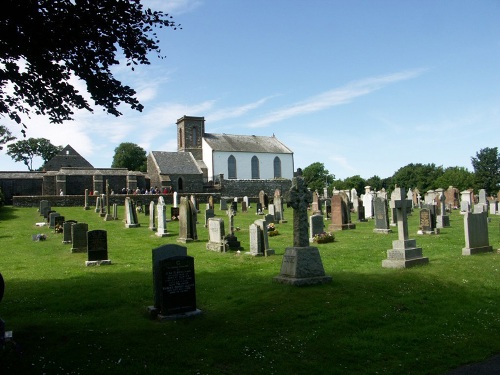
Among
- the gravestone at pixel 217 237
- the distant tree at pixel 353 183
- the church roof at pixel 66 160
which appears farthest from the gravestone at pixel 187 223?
the distant tree at pixel 353 183

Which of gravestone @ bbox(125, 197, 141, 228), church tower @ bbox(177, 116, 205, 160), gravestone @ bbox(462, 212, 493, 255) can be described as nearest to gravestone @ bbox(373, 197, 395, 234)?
gravestone @ bbox(462, 212, 493, 255)

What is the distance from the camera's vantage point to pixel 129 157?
283ft

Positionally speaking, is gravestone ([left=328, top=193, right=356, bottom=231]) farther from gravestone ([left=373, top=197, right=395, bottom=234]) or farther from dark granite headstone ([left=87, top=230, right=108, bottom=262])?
dark granite headstone ([left=87, top=230, right=108, bottom=262])

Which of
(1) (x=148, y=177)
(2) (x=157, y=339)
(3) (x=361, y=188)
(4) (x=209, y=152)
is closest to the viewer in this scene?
(2) (x=157, y=339)

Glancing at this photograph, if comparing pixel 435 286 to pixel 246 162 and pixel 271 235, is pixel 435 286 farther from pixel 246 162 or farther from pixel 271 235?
pixel 246 162

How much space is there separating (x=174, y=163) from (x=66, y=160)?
46.5 ft

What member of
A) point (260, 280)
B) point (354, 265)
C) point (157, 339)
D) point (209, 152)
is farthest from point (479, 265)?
point (209, 152)

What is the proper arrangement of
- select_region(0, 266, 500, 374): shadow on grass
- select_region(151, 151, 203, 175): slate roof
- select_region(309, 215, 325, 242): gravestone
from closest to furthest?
1. select_region(0, 266, 500, 374): shadow on grass
2. select_region(309, 215, 325, 242): gravestone
3. select_region(151, 151, 203, 175): slate roof

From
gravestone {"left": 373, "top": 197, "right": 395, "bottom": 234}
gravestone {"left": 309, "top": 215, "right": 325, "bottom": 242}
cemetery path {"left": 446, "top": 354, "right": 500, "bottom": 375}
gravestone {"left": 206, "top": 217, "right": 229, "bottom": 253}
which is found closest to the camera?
cemetery path {"left": 446, "top": 354, "right": 500, "bottom": 375}

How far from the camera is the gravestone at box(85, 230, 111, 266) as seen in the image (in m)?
13.7

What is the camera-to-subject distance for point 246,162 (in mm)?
75062

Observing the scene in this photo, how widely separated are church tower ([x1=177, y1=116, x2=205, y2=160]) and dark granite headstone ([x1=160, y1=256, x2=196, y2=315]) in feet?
220

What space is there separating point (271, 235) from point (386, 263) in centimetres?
860

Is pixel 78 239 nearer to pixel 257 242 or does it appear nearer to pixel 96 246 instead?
pixel 96 246
